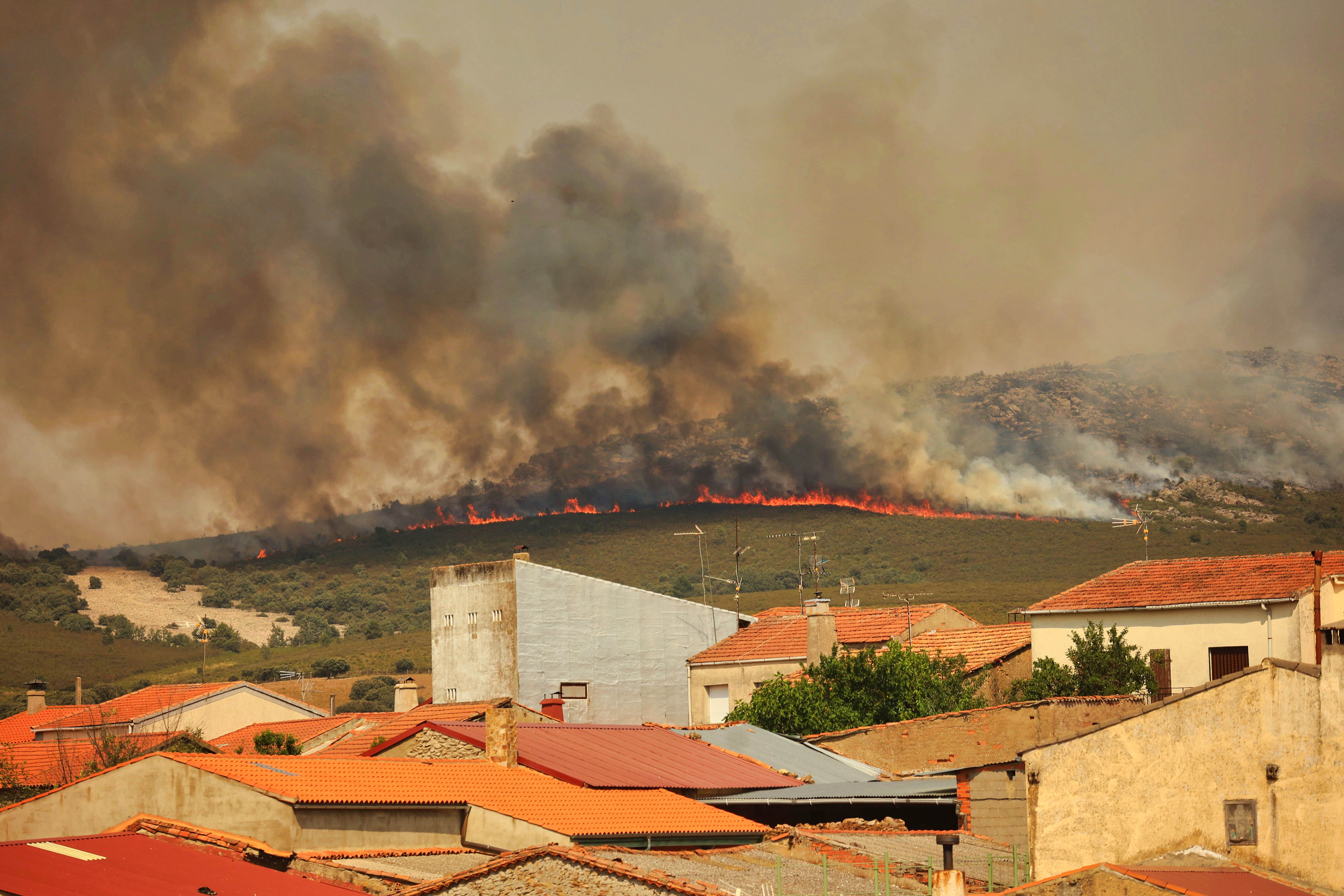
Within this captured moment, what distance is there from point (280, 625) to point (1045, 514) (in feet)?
238

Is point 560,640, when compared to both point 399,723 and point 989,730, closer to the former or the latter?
point 399,723

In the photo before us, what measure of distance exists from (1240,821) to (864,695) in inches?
926

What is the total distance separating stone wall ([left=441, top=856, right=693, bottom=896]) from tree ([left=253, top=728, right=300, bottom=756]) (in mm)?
19903

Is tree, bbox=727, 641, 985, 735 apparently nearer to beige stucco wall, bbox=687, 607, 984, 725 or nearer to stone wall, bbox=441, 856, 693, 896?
beige stucco wall, bbox=687, 607, 984, 725

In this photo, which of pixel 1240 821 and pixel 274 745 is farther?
pixel 274 745

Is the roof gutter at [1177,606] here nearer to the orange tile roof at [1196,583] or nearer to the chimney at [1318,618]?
the orange tile roof at [1196,583]

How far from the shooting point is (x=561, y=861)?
19.2 metres

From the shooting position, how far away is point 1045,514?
440 feet

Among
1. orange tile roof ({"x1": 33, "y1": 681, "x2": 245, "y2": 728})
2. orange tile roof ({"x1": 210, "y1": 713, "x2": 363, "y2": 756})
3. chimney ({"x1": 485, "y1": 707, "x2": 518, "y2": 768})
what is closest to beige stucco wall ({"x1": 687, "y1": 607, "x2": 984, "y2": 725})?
orange tile roof ({"x1": 210, "y1": 713, "x2": 363, "y2": 756})

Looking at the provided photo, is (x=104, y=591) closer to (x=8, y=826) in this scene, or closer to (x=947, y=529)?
(x=947, y=529)

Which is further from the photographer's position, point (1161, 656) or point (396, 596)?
point (396, 596)

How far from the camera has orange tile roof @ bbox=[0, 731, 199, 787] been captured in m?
37.8

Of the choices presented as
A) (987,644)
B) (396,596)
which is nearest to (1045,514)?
(396,596)

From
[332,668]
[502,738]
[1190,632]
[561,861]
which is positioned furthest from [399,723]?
[332,668]
